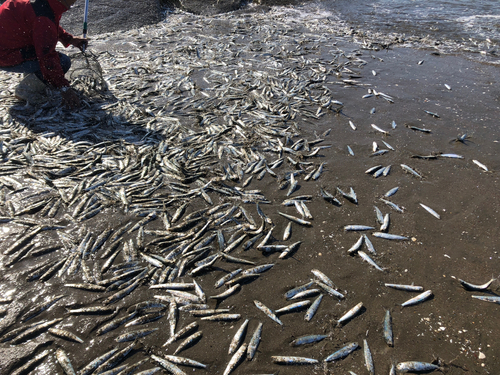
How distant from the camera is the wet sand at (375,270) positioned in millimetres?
3037

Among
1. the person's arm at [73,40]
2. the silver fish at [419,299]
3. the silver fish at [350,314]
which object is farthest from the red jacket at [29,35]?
the silver fish at [419,299]

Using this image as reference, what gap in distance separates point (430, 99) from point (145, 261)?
25.8ft

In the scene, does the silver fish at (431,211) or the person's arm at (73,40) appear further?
the person's arm at (73,40)

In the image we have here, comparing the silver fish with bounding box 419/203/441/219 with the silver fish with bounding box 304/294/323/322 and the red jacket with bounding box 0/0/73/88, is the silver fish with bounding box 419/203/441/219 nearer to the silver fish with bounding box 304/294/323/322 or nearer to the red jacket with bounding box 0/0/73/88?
the silver fish with bounding box 304/294/323/322

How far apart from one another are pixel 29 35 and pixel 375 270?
8.50 m

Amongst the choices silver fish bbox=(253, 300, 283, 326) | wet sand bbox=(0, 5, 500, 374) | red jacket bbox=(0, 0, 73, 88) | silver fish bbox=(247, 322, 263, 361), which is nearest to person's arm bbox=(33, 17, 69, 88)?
red jacket bbox=(0, 0, 73, 88)

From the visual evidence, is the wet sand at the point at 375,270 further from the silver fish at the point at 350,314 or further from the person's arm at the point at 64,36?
the person's arm at the point at 64,36

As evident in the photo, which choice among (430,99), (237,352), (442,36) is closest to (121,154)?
(237,352)

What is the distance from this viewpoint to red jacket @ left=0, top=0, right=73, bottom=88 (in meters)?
6.32

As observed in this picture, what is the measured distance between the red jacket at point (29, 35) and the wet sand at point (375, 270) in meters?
4.49

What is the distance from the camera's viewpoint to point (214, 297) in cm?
353

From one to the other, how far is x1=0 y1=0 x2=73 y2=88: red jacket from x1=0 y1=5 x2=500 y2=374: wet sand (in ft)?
14.7

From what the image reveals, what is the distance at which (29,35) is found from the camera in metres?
6.69

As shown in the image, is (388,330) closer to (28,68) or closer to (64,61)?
(28,68)
